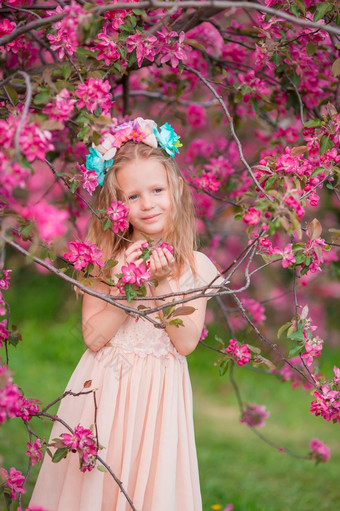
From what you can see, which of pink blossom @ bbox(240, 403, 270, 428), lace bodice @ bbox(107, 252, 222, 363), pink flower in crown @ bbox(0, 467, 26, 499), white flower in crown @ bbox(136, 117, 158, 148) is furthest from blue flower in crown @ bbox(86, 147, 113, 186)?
pink blossom @ bbox(240, 403, 270, 428)

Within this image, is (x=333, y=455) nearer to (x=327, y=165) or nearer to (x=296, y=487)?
(x=296, y=487)

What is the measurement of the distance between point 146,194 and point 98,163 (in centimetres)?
17

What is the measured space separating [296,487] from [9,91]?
278 centimetres

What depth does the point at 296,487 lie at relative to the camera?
3719 mm

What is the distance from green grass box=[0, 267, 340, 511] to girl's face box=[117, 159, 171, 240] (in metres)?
1.38

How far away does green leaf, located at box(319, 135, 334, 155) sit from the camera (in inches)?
81.6

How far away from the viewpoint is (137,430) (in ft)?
6.89

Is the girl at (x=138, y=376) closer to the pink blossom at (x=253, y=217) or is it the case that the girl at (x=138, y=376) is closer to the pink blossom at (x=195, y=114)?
the pink blossom at (x=253, y=217)

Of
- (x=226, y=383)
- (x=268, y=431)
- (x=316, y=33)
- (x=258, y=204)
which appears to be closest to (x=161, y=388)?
(x=258, y=204)

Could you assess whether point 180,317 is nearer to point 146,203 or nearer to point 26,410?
point 146,203

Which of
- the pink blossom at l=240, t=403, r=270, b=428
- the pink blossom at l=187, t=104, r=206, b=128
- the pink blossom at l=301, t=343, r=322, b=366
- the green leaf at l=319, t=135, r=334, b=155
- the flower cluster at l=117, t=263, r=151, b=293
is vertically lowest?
the pink blossom at l=301, t=343, r=322, b=366

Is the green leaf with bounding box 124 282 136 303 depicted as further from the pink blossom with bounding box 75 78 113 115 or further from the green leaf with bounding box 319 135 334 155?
the green leaf with bounding box 319 135 334 155

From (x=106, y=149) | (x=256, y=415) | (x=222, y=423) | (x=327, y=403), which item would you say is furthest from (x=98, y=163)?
(x=222, y=423)

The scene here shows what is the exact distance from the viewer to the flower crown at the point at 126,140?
2102 mm
